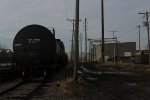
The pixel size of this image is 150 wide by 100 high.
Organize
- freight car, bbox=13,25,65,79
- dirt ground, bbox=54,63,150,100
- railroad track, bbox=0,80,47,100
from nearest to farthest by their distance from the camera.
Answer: dirt ground, bbox=54,63,150,100 → railroad track, bbox=0,80,47,100 → freight car, bbox=13,25,65,79

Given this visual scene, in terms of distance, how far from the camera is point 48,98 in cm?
1636

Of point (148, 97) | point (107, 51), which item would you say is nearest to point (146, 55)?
point (148, 97)

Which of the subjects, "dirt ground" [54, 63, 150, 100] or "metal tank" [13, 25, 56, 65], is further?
"metal tank" [13, 25, 56, 65]

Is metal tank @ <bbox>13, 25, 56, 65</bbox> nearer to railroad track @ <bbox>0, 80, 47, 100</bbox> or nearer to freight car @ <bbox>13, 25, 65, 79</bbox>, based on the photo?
freight car @ <bbox>13, 25, 65, 79</bbox>

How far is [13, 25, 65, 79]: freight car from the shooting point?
27516 mm

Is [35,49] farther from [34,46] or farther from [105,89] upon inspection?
[105,89]

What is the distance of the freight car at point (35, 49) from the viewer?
27.5 m

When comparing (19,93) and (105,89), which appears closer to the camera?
(19,93)

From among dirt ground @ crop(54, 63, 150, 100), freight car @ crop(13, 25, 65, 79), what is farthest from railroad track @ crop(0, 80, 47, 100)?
freight car @ crop(13, 25, 65, 79)

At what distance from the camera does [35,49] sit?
2772 centimetres

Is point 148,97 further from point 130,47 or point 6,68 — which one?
point 130,47

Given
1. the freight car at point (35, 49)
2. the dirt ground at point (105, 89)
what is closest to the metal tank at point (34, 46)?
the freight car at point (35, 49)

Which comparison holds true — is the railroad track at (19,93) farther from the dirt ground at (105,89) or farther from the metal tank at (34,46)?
the metal tank at (34,46)

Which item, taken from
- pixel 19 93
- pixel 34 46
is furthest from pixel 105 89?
pixel 34 46
